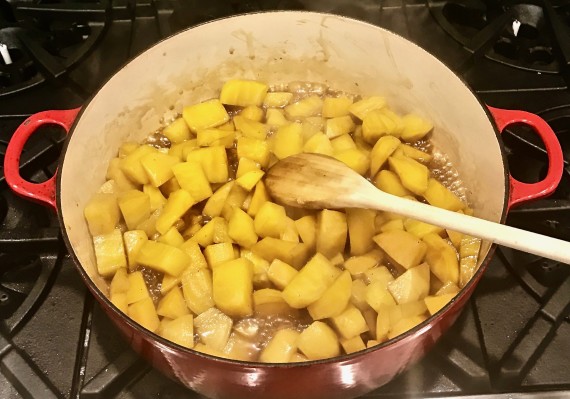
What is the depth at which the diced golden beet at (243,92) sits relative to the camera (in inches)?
51.1

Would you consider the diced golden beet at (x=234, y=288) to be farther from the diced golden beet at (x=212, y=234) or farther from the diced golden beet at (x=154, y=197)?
the diced golden beet at (x=154, y=197)

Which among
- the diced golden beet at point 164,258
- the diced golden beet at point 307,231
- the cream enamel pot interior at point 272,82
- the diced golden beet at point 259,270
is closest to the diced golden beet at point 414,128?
the cream enamel pot interior at point 272,82

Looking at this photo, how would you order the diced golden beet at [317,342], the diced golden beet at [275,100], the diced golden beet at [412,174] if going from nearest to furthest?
the diced golden beet at [317,342]
the diced golden beet at [412,174]
the diced golden beet at [275,100]

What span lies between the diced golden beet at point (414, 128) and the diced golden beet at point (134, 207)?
546 mm

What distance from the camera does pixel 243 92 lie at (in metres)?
1.30

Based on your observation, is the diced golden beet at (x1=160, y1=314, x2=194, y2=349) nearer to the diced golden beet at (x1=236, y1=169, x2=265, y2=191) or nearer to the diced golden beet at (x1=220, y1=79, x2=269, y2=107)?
the diced golden beet at (x1=236, y1=169, x2=265, y2=191)

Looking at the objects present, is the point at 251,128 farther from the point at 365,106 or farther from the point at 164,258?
the point at 164,258

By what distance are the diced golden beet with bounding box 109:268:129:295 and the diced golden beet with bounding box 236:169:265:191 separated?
0.27 metres

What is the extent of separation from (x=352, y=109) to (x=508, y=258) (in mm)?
446

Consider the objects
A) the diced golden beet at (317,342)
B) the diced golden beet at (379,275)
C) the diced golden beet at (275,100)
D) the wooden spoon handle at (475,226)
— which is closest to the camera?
the wooden spoon handle at (475,226)

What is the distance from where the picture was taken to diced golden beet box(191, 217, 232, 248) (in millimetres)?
1073

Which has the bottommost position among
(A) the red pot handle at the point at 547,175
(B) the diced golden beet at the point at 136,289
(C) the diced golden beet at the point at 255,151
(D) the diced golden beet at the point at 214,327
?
(D) the diced golden beet at the point at 214,327

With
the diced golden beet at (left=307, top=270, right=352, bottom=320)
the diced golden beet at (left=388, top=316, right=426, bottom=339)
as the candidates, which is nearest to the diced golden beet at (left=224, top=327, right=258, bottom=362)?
the diced golden beet at (left=307, top=270, right=352, bottom=320)

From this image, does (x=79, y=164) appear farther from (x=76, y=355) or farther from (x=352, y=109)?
(x=352, y=109)
